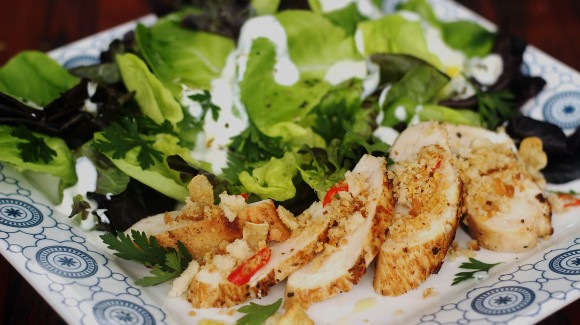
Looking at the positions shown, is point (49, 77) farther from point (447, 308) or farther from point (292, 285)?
point (447, 308)

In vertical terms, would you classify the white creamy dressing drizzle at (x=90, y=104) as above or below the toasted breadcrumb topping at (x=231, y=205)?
above

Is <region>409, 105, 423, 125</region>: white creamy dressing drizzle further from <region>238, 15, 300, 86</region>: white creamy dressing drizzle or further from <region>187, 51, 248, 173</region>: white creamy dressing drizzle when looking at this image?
<region>187, 51, 248, 173</region>: white creamy dressing drizzle

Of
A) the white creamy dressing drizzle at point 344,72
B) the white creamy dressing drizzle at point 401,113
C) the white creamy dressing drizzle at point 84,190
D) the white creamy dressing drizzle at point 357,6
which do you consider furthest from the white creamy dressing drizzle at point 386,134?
the white creamy dressing drizzle at point 84,190

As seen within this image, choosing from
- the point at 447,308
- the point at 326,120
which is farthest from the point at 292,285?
the point at 326,120

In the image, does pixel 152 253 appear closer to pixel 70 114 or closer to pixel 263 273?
pixel 263 273

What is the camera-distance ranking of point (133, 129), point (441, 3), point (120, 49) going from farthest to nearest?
point (441, 3) < point (120, 49) < point (133, 129)

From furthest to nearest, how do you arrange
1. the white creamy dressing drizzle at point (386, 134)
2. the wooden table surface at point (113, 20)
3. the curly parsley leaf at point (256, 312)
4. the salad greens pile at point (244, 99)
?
1. the wooden table surface at point (113, 20)
2. the white creamy dressing drizzle at point (386, 134)
3. the salad greens pile at point (244, 99)
4. the curly parsley leaf at point (256, 312)

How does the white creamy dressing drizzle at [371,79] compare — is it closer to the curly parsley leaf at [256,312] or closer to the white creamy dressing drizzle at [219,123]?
the white creamy dressing drizzle at [219,123]

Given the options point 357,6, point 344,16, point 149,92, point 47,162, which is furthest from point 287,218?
point 357,6
